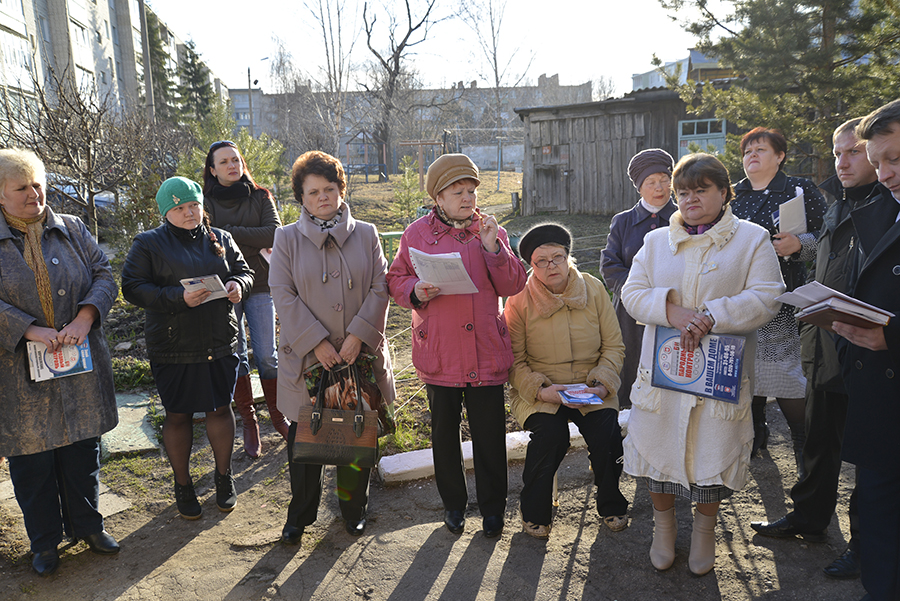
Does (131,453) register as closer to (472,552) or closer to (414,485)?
(414,485)

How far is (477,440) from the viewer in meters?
3.41

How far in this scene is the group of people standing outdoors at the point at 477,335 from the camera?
2854mm

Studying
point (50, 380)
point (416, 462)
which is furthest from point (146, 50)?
point (416, 462)

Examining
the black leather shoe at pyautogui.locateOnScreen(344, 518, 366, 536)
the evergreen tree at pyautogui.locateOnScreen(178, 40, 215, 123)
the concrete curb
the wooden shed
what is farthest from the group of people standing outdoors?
the evergreen tree at pyautogui.locateOnScreen(178, 40, 215, 123)

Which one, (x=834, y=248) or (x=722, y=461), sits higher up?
(x=834, y=248)

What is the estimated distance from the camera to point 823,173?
780 cm

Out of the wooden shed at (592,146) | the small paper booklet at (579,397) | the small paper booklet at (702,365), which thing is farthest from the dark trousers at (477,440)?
the wooden shed at (592,146)

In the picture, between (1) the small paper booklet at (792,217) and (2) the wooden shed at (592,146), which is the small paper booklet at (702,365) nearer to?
(1) the small paper booklet at (792,217)

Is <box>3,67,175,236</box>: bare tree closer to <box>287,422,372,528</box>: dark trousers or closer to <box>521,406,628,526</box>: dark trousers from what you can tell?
<box>287,422,372,528</box>: dark trousers

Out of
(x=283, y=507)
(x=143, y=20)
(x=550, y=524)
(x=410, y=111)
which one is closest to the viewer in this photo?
(x=550, y=524)

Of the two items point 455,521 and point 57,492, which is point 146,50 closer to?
point 57,492

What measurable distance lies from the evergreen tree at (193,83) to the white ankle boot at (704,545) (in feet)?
123

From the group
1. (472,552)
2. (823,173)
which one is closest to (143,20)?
(823,173)

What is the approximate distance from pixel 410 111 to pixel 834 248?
91.7 feet
